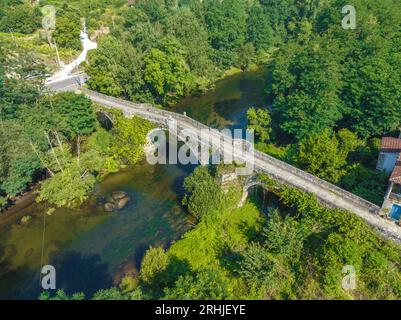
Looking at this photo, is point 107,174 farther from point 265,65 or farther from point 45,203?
point 265,65

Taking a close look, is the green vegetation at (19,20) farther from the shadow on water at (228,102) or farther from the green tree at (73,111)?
the shadow on water at (228,102)

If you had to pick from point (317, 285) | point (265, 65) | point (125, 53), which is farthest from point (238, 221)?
point (265, 65)

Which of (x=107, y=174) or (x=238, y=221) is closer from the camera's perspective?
(x=238, y=221)

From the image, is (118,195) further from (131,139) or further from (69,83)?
(69,83)

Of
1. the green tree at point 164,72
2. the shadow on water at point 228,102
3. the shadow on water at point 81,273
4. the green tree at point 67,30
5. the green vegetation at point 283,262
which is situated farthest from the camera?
the green tree at point 67,30

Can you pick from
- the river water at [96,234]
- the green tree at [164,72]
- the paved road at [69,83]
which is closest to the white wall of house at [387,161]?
the river water at [96,234]
